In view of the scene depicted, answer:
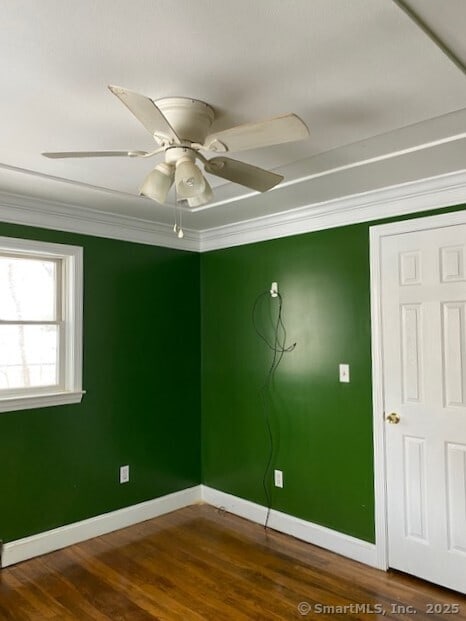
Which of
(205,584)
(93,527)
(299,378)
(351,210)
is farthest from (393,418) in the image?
(93,527)

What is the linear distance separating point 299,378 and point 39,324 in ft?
6.22

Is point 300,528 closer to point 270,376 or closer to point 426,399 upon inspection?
point 270,376

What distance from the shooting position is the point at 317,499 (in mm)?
3389

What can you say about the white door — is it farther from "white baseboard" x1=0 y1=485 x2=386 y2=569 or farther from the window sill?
the window sill

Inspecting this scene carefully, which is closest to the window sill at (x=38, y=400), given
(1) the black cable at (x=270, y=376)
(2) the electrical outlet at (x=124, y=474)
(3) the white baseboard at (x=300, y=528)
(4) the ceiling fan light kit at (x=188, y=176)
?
(2) the electrical outlet at (x=124, y=474)

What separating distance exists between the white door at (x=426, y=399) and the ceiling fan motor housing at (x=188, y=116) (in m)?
1.59

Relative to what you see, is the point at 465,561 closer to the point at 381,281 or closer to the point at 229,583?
the point at 229,583

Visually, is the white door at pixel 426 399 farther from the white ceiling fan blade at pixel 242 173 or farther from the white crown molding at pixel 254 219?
the white ceiling fan blade at pixel 242 173

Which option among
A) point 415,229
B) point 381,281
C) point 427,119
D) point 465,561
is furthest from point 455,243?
point 465,561

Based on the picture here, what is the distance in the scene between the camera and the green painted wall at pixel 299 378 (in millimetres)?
3195

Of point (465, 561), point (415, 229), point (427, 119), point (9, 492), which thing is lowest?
point (465, 561)

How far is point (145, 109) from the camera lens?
1.51 m

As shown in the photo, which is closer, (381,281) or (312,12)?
(312,12)

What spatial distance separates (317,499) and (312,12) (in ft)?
9.85
